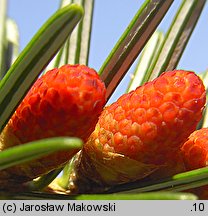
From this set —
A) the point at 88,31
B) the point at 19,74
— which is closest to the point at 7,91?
the point at 19,74

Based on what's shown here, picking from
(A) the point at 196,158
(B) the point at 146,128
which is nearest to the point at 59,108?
(B) the point at 146,128

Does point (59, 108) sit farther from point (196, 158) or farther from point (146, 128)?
point (196, 158)

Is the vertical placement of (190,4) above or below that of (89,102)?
above

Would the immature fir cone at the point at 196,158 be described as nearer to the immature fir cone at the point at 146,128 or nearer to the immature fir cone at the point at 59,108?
the immature fir cone at the point at 146,128

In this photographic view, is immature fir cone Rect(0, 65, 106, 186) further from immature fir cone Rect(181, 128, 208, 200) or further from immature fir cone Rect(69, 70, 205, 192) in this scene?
immature fir cone Rect(181, 128, 208, 200)
